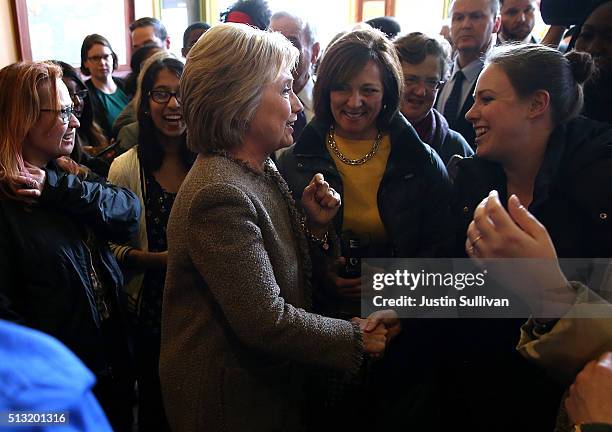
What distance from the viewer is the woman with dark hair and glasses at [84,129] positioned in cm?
188

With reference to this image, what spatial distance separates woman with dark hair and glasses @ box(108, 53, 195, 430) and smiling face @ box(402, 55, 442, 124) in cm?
80

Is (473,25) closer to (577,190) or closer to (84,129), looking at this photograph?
(577,190)

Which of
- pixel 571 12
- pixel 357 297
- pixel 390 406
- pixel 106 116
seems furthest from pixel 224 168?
pixel 106 116

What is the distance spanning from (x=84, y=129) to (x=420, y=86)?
57.9 inches

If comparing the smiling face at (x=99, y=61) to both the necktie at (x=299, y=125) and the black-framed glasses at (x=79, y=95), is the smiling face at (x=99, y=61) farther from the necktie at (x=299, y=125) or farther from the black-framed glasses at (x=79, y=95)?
the necktie at (x=299, y=125)

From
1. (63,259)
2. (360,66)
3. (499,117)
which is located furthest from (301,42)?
(63,259)

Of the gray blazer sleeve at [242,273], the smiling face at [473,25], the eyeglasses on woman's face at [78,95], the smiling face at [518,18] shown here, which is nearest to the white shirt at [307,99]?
the smiling face at [473,25]

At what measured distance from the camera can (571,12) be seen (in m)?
1.88

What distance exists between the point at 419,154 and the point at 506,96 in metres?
0.28

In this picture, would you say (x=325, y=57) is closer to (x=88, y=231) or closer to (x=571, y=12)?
(x=88, y=231)

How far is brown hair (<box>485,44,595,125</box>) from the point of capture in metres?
1.23

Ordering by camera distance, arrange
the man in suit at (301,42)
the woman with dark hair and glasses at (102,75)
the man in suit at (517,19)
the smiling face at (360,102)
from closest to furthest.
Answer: the smiling face at (360,102)
the man in suit at (301,42)
the man in suit at (517,19)
the woman with dark hair and glasses at (102,75)

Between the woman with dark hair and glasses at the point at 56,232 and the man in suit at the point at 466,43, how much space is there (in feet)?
5.07

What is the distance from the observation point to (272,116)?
1.04m
